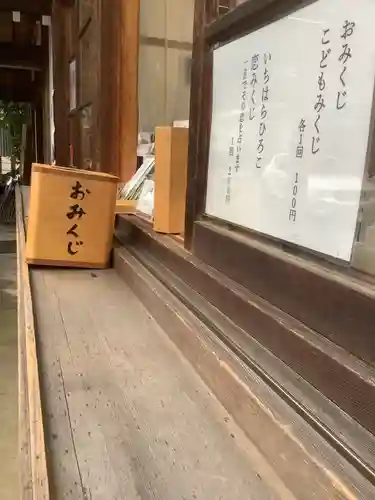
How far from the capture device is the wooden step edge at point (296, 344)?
68 centimetres

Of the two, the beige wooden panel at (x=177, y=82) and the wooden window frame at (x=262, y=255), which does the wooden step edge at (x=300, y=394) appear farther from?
the beige wooden panel at (x=177, y=82)

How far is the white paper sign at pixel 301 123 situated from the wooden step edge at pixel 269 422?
0.79ft

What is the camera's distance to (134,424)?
0.86 m

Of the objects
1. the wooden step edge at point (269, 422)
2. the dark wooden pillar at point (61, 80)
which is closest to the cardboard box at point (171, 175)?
the wooden step edge at point (269, 422)

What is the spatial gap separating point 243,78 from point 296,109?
0.24 m

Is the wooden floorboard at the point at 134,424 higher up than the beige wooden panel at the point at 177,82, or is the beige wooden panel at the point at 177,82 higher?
the beige wooden panel at the point at 177,82

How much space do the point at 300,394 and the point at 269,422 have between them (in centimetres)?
6

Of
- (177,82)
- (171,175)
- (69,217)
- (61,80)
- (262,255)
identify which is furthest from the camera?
(61,80)

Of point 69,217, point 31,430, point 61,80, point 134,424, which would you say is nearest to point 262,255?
point 134,424

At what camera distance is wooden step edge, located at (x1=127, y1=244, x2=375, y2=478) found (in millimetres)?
631

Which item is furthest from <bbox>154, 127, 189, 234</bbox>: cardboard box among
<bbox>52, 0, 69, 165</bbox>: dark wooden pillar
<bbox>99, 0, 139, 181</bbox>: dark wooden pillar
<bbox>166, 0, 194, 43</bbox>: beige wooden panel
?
<bbox>52, 0, 69, 165</bbox>: dark wooden pillar

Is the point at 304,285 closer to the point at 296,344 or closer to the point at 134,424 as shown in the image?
the point at 296,344

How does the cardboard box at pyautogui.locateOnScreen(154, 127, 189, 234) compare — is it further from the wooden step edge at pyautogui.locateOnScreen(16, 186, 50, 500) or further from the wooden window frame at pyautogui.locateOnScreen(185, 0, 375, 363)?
the wooden step edge at pyautogui.locateOnScreen(16, 186, 50, 500)

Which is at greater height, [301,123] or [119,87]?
[119,87]
